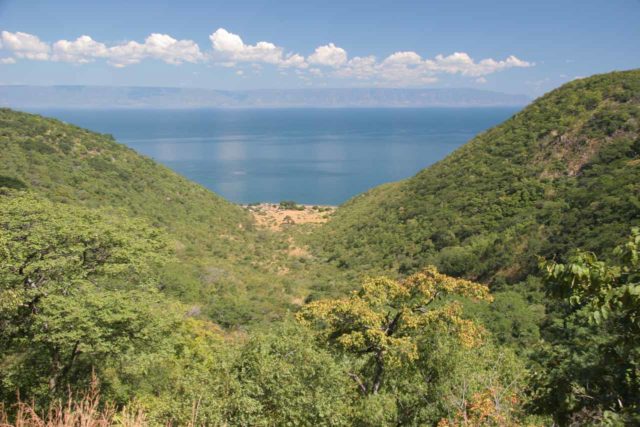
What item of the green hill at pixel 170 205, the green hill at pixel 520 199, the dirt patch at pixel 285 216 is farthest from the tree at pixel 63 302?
the dirt patch at pixel 285 216

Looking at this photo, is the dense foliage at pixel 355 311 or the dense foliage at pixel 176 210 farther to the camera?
the dense foliage at pixel 176 210

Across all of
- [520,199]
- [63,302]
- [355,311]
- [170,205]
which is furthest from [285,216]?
[63,302]

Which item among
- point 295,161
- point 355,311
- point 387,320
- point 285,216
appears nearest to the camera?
point 355,311

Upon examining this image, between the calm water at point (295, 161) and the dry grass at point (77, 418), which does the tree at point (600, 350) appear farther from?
the calm water at point (295, 161)

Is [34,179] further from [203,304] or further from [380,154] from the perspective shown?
[380,154]

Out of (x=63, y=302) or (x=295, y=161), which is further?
(x=295, y=161)

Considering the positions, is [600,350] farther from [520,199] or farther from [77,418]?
[520,199]
